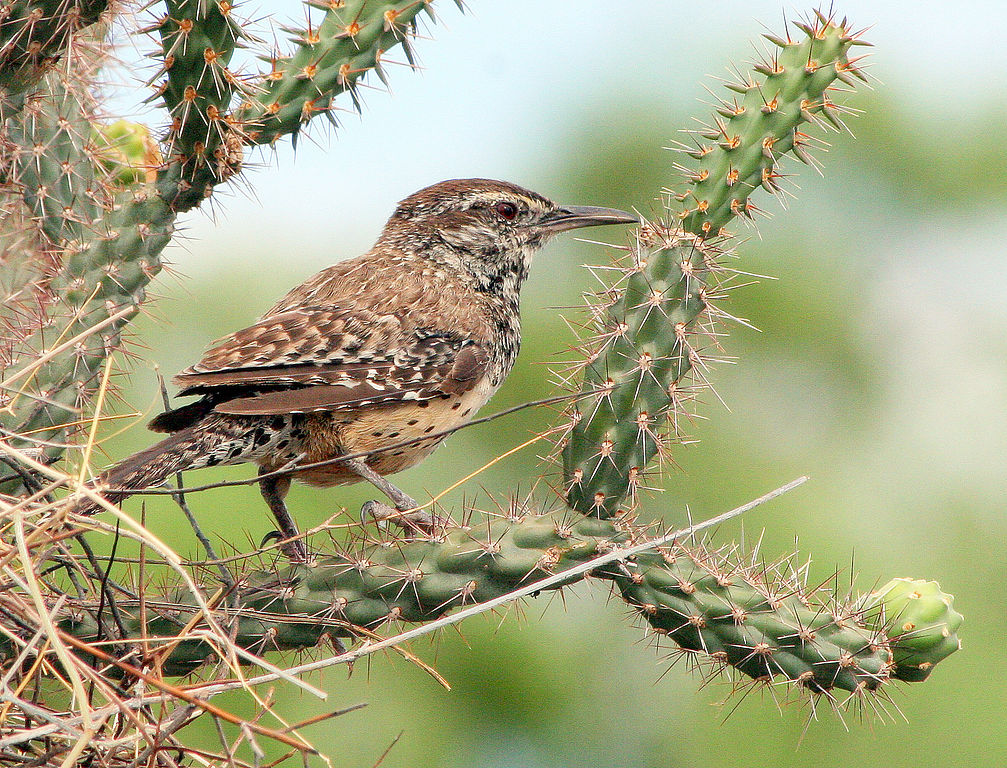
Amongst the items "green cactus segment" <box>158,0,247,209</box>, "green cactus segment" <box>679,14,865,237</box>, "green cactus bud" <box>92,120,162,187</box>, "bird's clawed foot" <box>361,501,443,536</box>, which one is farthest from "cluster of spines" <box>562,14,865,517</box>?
"green cactus bud" <box>92,120,162,187</box>

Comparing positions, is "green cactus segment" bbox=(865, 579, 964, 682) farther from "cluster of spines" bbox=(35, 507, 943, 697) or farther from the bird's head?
the bird's head

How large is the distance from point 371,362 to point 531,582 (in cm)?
82

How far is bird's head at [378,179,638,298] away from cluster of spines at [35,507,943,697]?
1270mm

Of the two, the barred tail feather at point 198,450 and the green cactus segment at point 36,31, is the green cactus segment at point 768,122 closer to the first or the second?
the barred tail feather at point 198,450

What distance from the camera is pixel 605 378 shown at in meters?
2.46

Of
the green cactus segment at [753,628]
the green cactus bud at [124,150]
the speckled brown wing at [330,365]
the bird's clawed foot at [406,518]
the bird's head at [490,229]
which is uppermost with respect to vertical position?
the green cactus bud at [124,150]

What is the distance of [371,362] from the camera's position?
2.87m

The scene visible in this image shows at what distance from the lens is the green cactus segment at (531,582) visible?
7.66 ft

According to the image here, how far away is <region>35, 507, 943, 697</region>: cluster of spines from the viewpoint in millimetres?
2334

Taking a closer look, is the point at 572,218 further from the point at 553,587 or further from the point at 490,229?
the point at 553,587

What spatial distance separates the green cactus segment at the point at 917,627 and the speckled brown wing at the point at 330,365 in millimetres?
1238

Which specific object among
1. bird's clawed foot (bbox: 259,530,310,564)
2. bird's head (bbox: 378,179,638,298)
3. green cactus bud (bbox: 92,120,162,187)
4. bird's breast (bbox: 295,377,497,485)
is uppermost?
green cactus bud (bbox: 92,120,162,187)

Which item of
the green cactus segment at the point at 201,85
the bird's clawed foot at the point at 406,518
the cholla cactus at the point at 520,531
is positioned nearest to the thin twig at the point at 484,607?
the cholla cactus at the point at 520,531

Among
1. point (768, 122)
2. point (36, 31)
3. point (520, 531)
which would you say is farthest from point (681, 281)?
point (36, 31)
